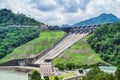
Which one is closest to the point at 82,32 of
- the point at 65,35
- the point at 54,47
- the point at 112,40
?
the point at 65,35

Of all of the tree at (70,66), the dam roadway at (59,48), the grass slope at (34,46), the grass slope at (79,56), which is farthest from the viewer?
the grass slope at (34,46)

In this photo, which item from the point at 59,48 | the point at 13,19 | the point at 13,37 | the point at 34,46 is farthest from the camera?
the point at 13,19

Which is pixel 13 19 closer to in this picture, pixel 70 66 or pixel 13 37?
pixel 13 37

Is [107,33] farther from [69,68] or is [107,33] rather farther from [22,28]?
[22,28]

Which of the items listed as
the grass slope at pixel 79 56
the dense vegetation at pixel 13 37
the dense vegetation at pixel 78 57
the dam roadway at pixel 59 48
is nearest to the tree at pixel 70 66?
the dense vegetation at pixel 78 57

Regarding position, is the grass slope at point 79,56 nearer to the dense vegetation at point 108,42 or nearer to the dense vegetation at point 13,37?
the dense vegetation at point 108,42

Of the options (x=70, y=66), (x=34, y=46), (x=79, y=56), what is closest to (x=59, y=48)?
(x=34, y=46)

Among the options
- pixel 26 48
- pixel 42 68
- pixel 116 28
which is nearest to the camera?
pixel 42 68
